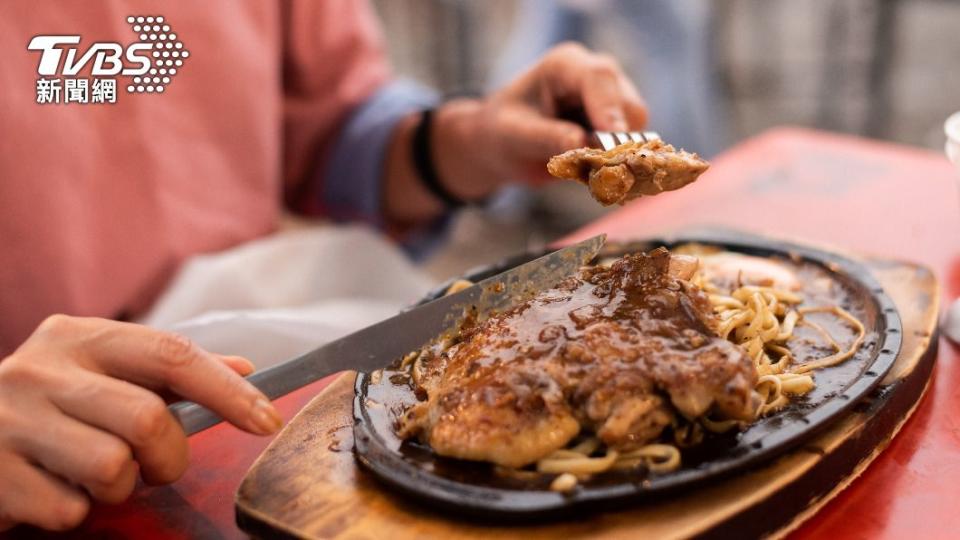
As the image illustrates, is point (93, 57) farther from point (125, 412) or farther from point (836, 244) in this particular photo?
point (836, 244)

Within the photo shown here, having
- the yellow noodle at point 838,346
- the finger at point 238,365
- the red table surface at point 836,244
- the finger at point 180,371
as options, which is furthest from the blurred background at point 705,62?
the finger at point 180,371

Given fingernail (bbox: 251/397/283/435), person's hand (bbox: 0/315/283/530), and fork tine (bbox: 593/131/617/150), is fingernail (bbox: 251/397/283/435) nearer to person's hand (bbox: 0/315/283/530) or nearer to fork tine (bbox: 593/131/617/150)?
person's hand (bbox: 0/315/283/530)

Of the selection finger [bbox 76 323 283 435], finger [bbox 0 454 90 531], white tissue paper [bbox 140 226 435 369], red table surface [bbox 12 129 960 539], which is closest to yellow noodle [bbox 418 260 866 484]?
red table surface [bbox 12 129 960 539]

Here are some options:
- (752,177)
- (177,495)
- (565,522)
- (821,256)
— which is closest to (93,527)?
(177,495)

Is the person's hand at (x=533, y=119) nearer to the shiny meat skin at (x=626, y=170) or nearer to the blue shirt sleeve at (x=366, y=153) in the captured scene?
the blue shirt sleeve at (x=366, y=153)

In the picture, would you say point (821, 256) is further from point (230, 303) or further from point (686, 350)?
point (230, 303)

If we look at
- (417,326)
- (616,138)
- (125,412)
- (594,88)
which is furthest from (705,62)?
(125,412)
